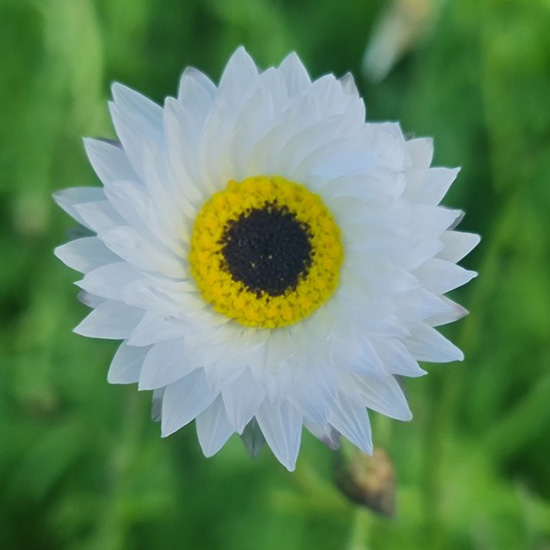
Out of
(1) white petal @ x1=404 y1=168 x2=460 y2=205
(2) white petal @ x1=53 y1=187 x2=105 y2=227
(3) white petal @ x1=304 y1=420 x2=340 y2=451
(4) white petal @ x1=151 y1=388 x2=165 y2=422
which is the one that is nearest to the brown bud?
(3) white petal @ x1=304 y1=420 x2=340 y2=451

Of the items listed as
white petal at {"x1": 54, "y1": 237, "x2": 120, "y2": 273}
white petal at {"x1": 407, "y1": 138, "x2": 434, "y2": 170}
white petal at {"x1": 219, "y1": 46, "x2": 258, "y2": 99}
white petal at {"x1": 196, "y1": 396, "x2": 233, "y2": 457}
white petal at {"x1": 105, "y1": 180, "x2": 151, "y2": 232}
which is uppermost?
white petal at {"x1": 219, "y1": 46, "x2": 258, "y2": 99}

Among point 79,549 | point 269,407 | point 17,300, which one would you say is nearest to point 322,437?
point 269,407

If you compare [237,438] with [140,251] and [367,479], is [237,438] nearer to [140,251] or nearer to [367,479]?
[367,479]

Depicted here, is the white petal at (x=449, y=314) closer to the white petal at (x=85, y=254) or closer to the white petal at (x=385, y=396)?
the white petal at (x=385, y=396)

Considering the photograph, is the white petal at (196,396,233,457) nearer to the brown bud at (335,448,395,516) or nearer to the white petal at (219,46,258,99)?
the brown bud at (335,448,395,516)

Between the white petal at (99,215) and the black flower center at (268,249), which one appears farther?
the black flower center at (268,249)

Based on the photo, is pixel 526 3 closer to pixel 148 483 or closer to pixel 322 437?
pixel 322 437

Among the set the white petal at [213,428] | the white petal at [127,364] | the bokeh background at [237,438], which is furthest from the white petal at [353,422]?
the bokeh background at [237,438]
